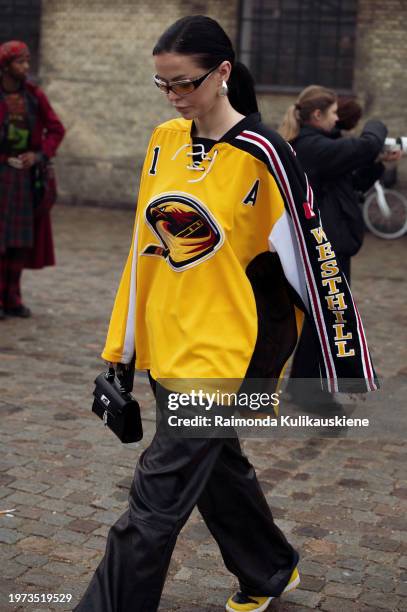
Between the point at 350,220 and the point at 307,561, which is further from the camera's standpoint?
the point at 350,220

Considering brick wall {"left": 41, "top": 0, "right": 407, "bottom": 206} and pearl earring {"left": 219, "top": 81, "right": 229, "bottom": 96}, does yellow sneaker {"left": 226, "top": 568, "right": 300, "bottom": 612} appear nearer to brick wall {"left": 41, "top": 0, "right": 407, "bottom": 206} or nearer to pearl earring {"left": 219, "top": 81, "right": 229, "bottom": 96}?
pearl earring {"left": 219, "top": 81, "right": 229, "bottom": 96}

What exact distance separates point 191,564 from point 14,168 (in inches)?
199

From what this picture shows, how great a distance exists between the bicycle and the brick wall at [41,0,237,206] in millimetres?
3717

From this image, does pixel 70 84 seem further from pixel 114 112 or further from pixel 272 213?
pixel 272 213

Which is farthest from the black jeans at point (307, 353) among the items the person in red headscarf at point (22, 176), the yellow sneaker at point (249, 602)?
the person in red headscarf at point (22, 176)

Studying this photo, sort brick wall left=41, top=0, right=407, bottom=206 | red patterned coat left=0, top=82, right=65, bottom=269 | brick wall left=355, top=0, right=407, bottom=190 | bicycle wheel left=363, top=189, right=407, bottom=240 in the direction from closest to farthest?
1. red patterned coat left=0, top=82, right=65, bottom=269
2. bicycle wheel left=363, top=189, right=407, bottom=240
3. brick wall left=355, top=0, right=407, bottom=190
4. brick wall left=41, top=0, right=407, bottom=206

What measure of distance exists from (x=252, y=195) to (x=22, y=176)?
5.65 metres

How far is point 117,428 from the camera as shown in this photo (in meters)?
3.51

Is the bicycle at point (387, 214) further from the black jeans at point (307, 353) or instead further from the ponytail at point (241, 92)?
the ponytail at point (241, 92)

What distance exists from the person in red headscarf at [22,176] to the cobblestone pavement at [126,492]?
0.57 meters

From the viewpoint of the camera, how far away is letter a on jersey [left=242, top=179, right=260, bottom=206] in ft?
10.8

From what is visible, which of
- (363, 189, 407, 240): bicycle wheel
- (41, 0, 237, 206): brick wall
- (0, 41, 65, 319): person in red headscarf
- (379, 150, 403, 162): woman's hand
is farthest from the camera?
(41, 0, 237, 206): brick wall

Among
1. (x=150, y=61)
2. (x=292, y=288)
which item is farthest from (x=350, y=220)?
(x=150, y=61)

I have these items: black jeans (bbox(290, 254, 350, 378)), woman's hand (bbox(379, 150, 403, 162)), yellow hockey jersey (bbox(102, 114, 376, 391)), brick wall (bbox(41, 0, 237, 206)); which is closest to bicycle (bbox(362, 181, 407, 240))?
brick wall (bbox(41, 0, 237, 206))
